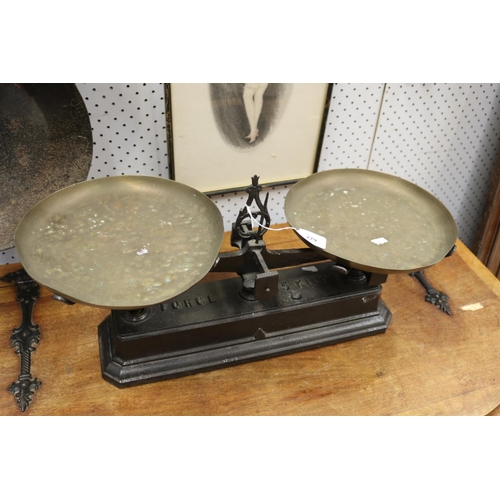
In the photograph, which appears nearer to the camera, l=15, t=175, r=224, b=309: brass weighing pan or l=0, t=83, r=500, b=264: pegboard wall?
l=15, t=175, r=224, b=309: brass weighing pan

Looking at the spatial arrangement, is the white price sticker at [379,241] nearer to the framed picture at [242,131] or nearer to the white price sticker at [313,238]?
the white price sticker at [313,238]

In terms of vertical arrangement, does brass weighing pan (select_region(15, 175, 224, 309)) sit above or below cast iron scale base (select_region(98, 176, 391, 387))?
above

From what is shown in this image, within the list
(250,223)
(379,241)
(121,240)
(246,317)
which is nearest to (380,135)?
(379,241)

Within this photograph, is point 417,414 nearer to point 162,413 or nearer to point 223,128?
point 162,413

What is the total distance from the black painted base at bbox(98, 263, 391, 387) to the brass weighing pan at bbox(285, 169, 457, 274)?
0.17 metres

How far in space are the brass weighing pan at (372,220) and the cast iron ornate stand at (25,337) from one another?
0.80m

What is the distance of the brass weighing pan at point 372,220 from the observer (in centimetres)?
140

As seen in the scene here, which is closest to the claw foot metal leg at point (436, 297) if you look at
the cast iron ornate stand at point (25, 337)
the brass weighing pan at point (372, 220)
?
the brass weighing pan at point (372, 220)

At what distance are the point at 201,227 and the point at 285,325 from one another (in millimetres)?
379

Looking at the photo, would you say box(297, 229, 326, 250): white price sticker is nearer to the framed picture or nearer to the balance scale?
the balance scale

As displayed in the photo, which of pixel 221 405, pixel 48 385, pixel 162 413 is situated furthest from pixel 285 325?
pixel 48 385

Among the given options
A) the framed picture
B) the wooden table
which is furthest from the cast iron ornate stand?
the framed picture

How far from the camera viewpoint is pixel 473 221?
254cm

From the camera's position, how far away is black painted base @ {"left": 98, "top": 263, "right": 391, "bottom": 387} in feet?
4.52
